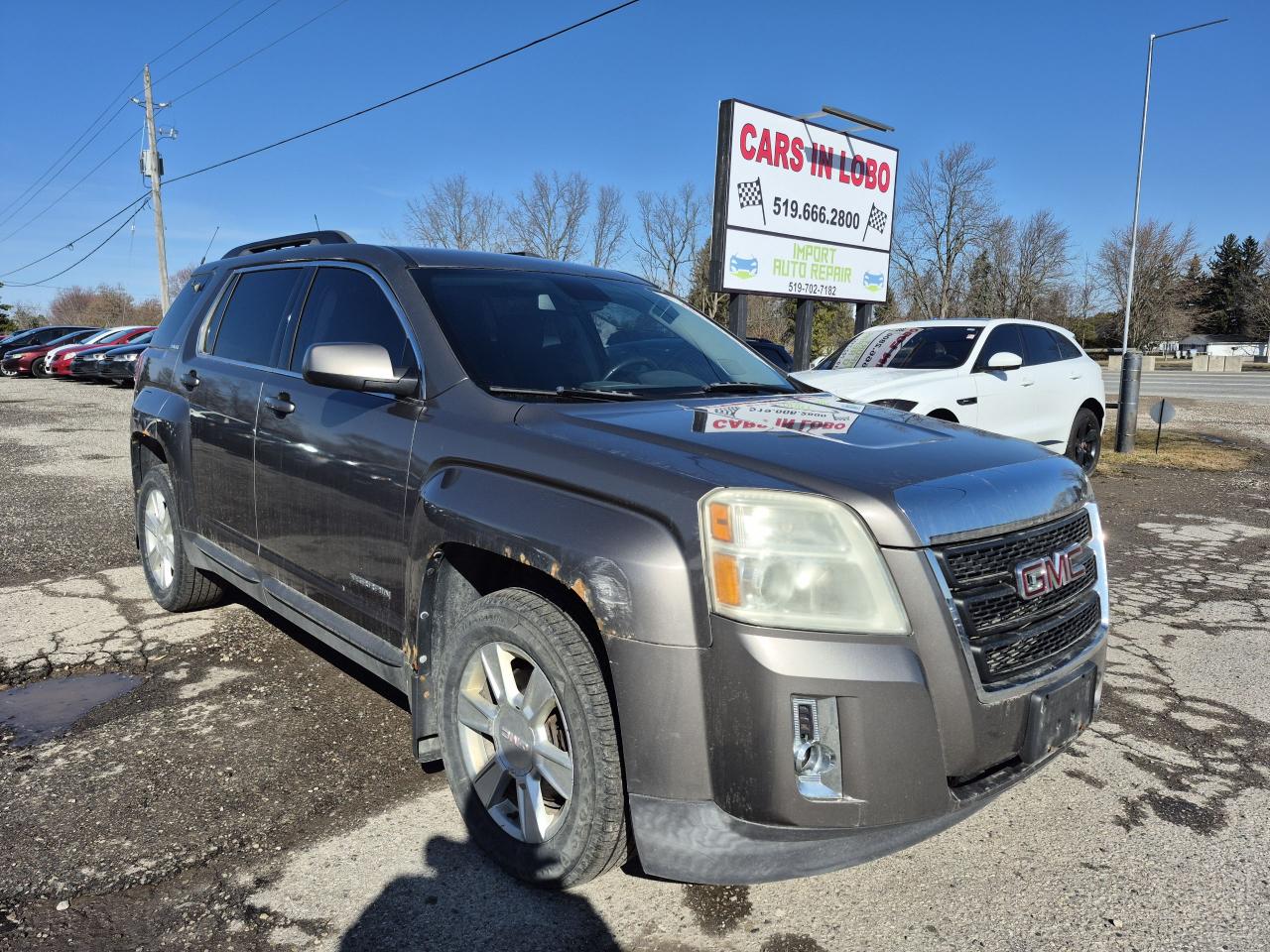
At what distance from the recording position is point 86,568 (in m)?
5.82

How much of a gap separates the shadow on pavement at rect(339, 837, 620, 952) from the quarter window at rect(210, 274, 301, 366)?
227 cm

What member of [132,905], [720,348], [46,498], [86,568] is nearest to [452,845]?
[132,905]

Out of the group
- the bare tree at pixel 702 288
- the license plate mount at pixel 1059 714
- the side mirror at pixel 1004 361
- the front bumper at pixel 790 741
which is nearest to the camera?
the front bumper at pixel 790 741

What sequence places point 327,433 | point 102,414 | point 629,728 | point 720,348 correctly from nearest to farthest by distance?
1. point 629,728
2. point 327,433
3. point 720,348
4. point 102,414

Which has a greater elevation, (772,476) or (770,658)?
(772,476)

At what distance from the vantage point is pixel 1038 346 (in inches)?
365

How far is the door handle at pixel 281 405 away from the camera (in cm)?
343

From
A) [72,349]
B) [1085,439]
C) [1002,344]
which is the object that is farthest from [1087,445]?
[72,349]

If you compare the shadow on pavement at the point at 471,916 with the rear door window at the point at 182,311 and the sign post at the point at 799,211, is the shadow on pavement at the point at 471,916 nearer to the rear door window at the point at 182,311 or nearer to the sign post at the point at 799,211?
the rear door window at the point at 182,311

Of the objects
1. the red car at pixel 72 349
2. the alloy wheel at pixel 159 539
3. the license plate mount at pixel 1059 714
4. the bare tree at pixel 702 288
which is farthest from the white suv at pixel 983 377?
the bare tree at pixel 702 288

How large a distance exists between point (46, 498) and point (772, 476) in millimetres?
8132

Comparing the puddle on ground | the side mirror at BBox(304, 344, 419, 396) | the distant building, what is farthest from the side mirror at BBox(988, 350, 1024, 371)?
the distant building

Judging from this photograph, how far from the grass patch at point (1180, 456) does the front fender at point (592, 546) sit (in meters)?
10.0

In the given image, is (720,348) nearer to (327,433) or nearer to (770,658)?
(327,433)
